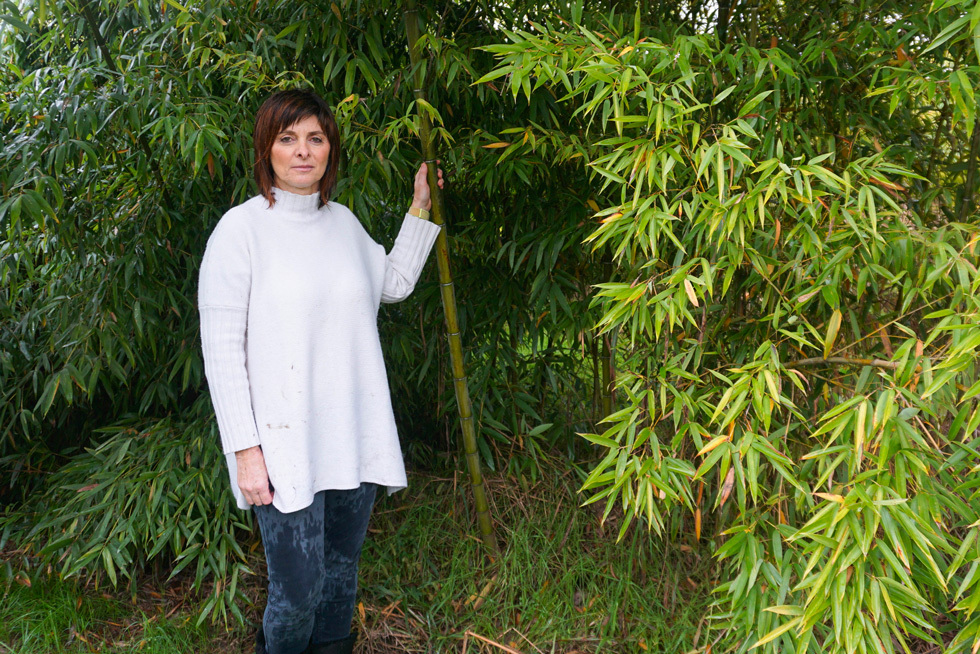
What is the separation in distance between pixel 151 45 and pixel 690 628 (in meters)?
2.23

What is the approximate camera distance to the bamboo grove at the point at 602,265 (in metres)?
1.42

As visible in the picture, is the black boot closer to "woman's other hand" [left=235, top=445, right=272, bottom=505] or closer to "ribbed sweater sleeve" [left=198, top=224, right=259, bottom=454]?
"woman's other hand" [left=235, top=445, right=272, bottom=505]

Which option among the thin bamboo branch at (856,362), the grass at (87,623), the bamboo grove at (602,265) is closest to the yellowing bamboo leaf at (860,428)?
the bamboo grove at (602,265)

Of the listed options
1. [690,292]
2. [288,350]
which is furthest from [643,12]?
[288,350]

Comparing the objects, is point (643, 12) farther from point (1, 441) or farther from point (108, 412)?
point (1, 441)

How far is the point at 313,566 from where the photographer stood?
1.68m

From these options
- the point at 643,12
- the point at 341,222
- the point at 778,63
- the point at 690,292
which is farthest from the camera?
the point at 643,12

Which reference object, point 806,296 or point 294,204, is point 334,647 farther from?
point 806,296

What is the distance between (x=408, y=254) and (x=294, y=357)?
44 centimetres

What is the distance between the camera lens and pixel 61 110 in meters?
1.88

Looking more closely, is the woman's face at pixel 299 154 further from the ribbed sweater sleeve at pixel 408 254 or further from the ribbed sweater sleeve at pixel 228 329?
the ribbed sweater sleeve at pixel 408 254

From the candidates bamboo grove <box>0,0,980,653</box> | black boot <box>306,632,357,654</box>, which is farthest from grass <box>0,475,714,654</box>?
black boot <box>306,632,357,654</box>

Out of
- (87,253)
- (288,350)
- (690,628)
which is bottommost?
(690,628)

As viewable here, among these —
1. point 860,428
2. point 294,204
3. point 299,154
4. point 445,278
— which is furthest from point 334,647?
point 860,428
